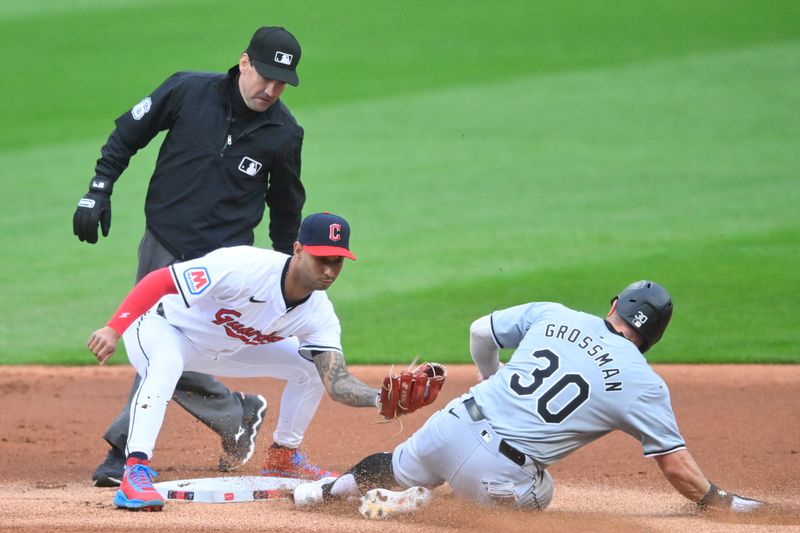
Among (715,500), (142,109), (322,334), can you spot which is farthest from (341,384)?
(142,109)

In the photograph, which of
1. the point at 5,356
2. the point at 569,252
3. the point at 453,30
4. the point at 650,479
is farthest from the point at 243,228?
the point at 453,30

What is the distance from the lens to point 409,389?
16.3 ft

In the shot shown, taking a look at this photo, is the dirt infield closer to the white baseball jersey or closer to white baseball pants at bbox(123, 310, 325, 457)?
white baseball pants at bbox(123, 310, 325, 457)

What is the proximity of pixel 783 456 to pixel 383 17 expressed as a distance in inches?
742

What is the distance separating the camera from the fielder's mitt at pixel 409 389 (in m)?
4.93

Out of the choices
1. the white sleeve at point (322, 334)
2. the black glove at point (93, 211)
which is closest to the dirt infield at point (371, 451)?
the white sleeve at point (322, 334)

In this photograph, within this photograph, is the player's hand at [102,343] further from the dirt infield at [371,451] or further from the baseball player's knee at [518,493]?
the baseball player's knee at [518,493]

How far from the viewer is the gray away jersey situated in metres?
4.73

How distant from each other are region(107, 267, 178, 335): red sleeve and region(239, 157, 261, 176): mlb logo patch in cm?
84

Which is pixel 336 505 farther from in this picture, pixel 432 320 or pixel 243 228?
pixel 432 320

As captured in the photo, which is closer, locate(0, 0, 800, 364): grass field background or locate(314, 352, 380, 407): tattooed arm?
locate(314, 352, 380, 407): tattooed arm

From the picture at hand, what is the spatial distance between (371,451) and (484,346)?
177 centimetres

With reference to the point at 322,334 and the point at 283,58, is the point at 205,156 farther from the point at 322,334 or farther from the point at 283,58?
the point at 322,334

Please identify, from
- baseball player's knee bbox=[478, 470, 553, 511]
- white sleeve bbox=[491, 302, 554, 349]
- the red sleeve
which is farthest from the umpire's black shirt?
baseball player's knee bbox=[478, 470, 553, 511]
